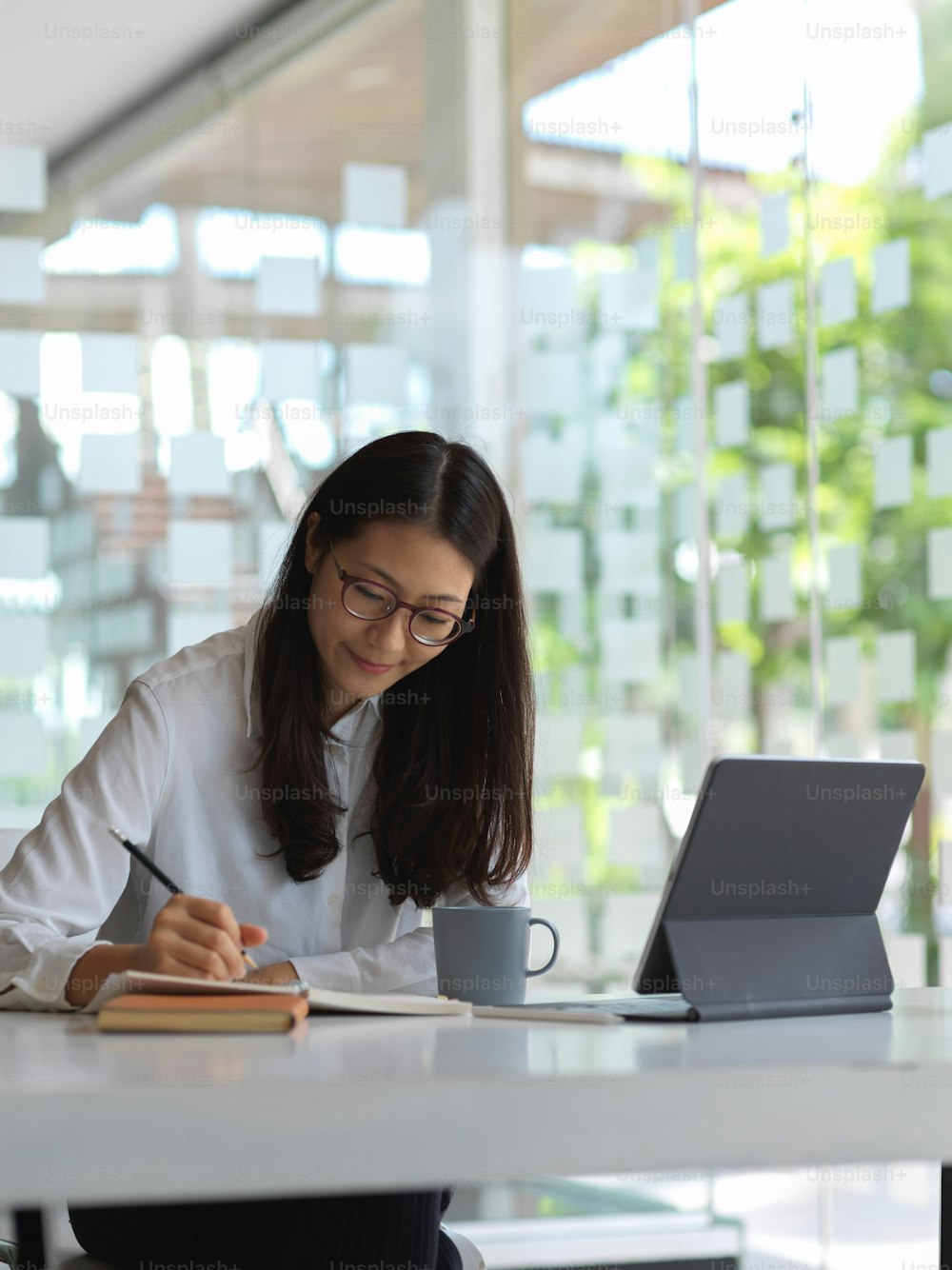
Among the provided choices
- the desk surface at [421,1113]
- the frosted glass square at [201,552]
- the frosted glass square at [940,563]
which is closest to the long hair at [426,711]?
the desk surface at [421,1113]

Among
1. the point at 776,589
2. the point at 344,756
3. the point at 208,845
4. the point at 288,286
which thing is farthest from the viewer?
the point at 288,286

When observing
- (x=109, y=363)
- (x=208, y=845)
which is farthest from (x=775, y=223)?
(x=208, y=845)

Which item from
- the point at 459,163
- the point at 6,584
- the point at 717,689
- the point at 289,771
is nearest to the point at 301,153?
the point at 459,163

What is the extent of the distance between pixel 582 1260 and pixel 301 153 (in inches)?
102

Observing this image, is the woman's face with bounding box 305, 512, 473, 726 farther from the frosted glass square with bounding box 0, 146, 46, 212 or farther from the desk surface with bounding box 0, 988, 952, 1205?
the frosted glass square with bounding box 0, 146, 46, 212

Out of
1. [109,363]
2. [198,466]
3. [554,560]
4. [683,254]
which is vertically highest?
[683,254]

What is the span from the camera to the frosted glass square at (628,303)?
368 centimetres

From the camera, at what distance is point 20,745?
10.6ft

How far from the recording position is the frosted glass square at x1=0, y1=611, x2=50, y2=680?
127 inches

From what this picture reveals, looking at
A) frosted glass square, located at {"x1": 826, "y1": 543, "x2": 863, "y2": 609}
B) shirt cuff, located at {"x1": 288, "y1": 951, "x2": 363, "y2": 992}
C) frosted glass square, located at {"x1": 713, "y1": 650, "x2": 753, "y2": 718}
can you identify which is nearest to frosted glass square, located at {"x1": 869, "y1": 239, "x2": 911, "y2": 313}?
frosted glass square, located at {"x1": 826, "y1": 543, "x2": 863, "y2": 609}

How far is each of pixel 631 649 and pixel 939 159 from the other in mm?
1290

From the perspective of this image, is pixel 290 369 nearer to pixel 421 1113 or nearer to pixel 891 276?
pixel 891 276

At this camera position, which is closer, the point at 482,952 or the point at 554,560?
the point at 482,952

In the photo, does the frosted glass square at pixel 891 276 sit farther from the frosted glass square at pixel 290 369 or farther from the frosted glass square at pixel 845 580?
the frosted glass square at pixel 290 369
